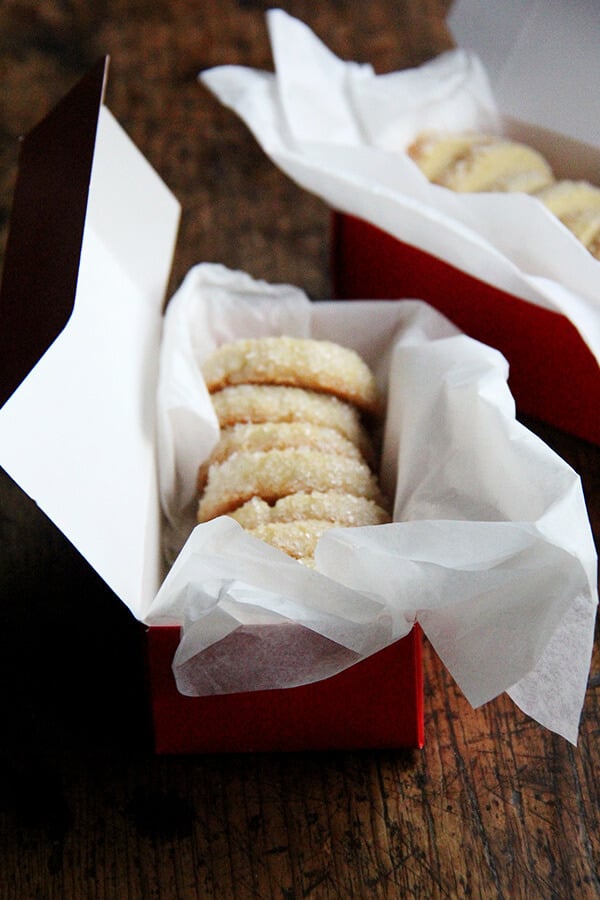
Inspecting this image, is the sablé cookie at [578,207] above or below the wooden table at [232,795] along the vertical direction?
above

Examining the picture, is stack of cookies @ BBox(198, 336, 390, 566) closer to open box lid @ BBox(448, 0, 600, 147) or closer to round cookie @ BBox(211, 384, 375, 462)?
round cookie @ BBox(211, 384, 375, 462)

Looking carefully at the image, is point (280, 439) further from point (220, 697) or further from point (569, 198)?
point (569, 198)

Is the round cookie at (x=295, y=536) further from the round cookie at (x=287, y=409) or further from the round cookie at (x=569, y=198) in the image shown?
the round cookie at (x=569, y=198)

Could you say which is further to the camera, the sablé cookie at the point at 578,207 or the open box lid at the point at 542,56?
the open box lid at the point at 542,56

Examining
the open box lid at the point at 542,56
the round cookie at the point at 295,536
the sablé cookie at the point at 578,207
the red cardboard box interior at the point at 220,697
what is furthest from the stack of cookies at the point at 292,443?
the open box lid at the point at 542,56

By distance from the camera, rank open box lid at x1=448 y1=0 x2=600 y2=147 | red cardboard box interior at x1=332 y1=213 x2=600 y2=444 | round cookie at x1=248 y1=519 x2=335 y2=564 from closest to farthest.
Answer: round cookie at x1=248 y1=519 x2=335 y2=564, red cardboard box interior at x1=332 y1=213 x2=600 y2=444, open box lid at x1=448 y1=0 x2=600 y2=147

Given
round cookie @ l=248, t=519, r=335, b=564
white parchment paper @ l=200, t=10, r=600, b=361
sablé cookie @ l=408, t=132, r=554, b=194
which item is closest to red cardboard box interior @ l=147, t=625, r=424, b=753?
round cookie @ l=248, t=519, r=335, b=564

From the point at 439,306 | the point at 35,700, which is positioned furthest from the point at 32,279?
the point at 439,306
